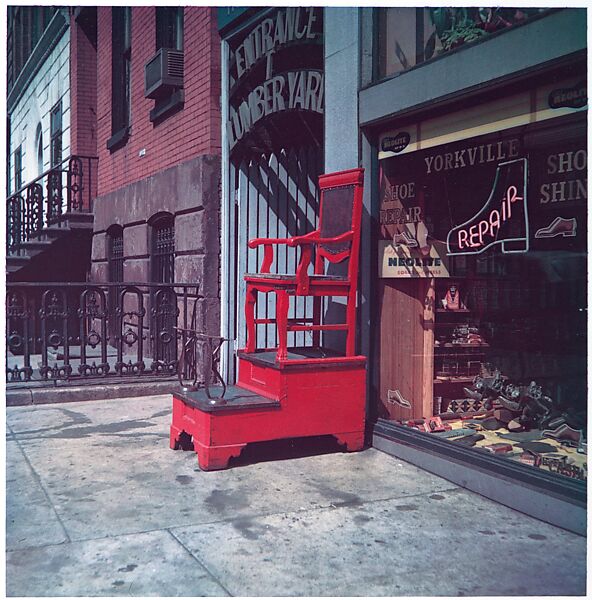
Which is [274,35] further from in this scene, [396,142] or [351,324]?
[351,324]

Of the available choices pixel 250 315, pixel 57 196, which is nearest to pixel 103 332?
pixel 250 315

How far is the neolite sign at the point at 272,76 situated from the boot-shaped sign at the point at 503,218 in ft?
6.79

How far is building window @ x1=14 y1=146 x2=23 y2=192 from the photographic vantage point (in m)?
20.7

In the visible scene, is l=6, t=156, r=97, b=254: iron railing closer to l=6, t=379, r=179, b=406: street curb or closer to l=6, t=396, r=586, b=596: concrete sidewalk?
l=6, t=379, r=179, b=406: street curb

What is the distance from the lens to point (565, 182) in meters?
4.50

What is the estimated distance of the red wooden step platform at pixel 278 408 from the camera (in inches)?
205

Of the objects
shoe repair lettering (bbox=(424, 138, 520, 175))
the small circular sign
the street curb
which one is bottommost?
the street curb

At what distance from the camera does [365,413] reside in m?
5.91

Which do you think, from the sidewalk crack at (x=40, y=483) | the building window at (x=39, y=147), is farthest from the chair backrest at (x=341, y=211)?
the building window at (x=39, y=147)

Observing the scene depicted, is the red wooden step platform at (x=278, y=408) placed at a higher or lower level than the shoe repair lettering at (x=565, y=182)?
lower

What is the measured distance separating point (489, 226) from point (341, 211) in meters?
1.27

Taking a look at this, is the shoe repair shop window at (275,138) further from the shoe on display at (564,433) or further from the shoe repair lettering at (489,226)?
the shoe on display at (564,433)

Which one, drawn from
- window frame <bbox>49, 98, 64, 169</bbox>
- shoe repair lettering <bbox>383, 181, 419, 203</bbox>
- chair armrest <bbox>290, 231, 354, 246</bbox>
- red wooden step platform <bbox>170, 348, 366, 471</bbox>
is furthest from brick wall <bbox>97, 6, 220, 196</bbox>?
→ red wooden step platform <bbox>170, 348, 366, 471</bbox>

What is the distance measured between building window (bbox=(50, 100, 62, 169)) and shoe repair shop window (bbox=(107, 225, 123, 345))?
3.70 meters
